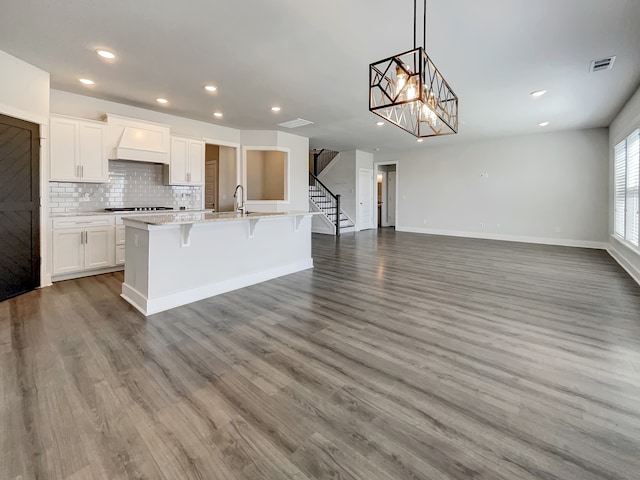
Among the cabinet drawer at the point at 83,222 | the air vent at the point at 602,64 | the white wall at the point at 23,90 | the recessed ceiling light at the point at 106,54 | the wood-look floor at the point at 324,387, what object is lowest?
the wood-look floor at the point at 324,387

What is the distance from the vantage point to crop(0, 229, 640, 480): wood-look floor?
1.42 metres

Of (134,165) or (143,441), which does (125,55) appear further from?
(143,441)

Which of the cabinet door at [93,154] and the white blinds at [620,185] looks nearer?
the cabinet door at [93,154]

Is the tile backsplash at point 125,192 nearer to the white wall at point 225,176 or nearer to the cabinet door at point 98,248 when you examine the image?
the cabinet door at point 98,248

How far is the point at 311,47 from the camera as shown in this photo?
3.41 metres

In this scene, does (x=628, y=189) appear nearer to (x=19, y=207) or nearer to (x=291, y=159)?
(x=291, y=159)

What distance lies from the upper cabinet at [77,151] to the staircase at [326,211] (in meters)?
6.06

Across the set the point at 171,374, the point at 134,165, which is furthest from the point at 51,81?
the point at 171,374

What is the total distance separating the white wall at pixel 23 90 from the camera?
3.60 m

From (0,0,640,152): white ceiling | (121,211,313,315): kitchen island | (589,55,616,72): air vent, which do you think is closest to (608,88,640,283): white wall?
(0,0,640,152): white ceiling

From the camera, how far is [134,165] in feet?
18.5

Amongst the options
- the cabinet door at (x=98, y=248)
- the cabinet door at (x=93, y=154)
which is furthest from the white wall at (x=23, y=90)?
the cabinet door at (x=98, y=248)

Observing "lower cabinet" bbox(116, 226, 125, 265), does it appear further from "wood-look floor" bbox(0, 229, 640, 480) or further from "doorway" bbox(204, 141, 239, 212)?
"doorway" bbox(204, 141, 239, 212)

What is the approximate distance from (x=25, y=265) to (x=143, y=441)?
3.82m
